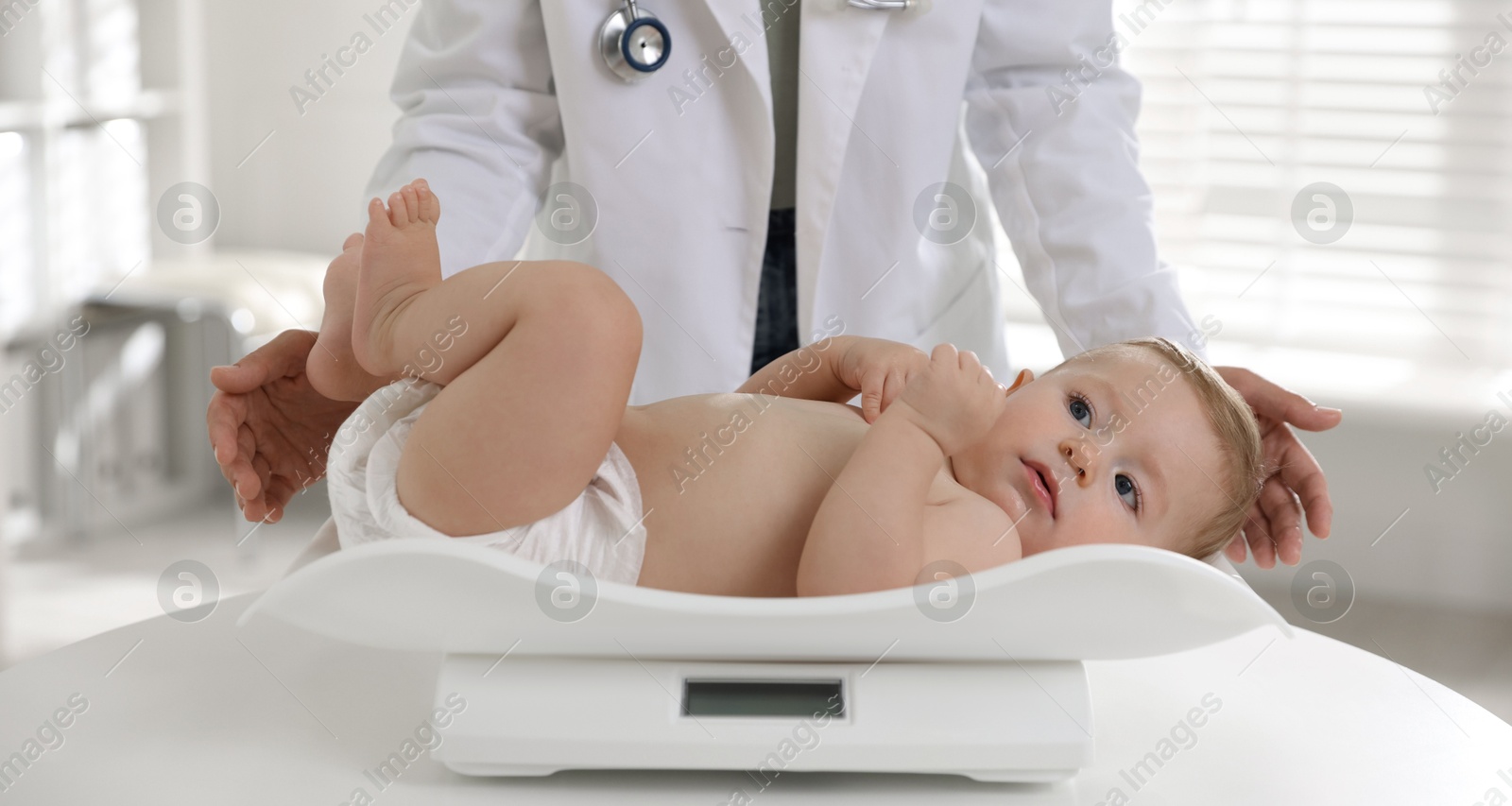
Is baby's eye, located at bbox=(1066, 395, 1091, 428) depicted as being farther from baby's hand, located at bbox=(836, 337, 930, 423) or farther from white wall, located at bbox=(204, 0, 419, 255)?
white wall, located at bbox=(204, 0, 419, 255)

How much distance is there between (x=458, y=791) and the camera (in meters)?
0.67

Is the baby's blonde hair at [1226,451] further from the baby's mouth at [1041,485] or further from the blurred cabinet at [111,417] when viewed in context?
the blurred cabinet at [111,417]

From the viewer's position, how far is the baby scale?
59 centimetres

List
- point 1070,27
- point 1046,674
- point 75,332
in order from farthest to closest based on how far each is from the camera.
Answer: point 75,332 < point 1070,27 < point 1046,674

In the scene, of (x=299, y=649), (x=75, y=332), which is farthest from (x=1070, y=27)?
(x=75, y=332)

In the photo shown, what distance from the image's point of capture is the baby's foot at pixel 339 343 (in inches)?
35.5

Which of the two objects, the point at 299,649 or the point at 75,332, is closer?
the point at 299,649

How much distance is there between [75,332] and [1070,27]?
2.41 meters

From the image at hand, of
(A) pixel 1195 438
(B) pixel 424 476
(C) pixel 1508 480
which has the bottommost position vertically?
(C) pixel 1508 480

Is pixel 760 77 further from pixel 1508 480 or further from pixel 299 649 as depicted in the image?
pixel 1508 480

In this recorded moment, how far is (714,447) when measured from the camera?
2.93 ft

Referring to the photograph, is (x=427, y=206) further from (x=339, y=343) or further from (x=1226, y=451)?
(x=1226, y=451)

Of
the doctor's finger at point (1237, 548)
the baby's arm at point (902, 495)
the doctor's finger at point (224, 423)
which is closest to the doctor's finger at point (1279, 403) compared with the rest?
the doctor's finger at point (1237, 548)

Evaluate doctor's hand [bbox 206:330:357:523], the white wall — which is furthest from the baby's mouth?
the white wall
